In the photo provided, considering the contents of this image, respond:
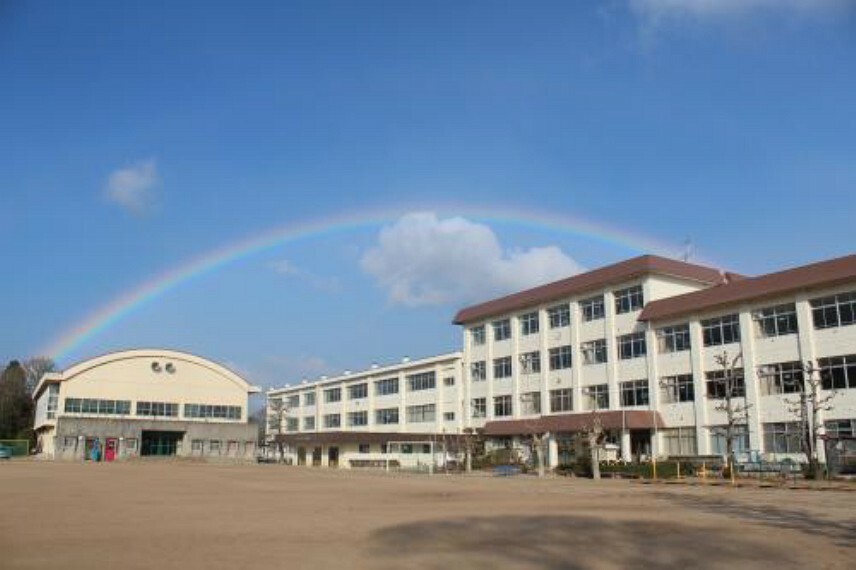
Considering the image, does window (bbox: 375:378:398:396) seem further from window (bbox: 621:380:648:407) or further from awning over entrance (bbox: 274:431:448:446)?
window (bbox: 621:380:648:407)

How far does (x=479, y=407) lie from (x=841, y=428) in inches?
1165

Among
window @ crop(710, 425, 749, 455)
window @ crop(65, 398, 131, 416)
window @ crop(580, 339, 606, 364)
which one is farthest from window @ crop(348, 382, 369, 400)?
window @ crop(710, 425, 749, 455)

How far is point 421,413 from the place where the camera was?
7088cm

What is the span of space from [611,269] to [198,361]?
4268cm

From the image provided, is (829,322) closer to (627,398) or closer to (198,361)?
(627,398)

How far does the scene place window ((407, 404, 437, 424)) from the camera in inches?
2717

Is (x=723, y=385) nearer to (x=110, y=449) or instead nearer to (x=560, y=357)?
(x=560, y=357)

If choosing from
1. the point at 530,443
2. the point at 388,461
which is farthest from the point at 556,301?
the point at 388,461

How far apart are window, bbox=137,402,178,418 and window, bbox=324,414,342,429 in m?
17.5

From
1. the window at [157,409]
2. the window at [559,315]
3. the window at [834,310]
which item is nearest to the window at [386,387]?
the window at [157,409]

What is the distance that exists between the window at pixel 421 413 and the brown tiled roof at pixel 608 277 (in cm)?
1319

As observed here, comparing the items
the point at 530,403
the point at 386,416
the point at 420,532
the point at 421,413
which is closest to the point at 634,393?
the point at 530,403

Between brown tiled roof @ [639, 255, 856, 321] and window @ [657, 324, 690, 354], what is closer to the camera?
brown tiled roof @ [639, 255, 856, 321]

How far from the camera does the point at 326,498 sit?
937 inches
